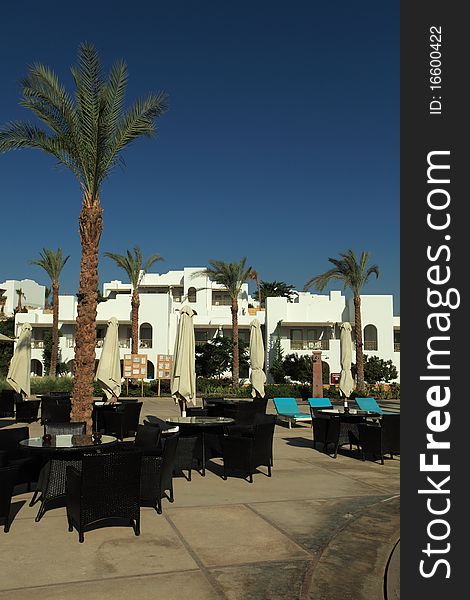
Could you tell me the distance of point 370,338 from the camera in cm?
4359

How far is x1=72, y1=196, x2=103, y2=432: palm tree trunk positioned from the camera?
1209 cm

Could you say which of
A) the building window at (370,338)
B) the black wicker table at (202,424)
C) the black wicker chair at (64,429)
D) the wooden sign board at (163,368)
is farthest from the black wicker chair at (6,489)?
the building window at (370,338)

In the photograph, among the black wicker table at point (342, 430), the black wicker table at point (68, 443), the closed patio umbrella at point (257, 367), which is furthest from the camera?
the closed patio umbrella at point (257, 367)

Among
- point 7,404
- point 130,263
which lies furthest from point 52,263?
point 7,404

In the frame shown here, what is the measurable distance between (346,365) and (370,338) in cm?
2599

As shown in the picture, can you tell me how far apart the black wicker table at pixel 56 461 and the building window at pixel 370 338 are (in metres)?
37.3

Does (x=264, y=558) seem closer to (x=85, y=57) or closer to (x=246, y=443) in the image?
(x=246, y=443)

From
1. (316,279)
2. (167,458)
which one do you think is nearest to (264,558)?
(167,458)

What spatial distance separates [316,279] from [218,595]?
105 ft

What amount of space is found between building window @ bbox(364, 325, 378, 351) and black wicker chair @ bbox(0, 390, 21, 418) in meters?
30.9

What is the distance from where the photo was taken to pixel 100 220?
12633 millimetres

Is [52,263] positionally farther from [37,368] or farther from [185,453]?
[185,453]

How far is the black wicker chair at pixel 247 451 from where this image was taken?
8.39 m

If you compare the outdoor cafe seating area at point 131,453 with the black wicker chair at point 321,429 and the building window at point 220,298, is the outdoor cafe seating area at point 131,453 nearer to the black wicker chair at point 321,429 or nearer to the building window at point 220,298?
the black wicker chair at point 321,429
